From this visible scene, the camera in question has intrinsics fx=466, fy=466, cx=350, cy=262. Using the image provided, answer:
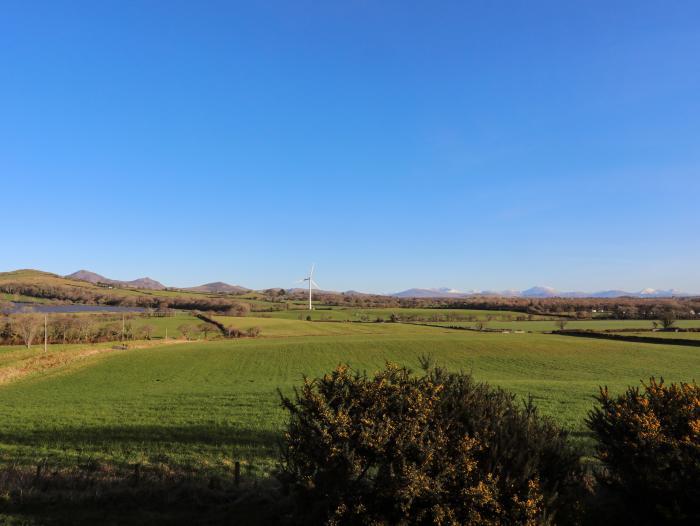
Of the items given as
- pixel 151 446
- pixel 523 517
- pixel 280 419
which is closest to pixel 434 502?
pixel 523 517

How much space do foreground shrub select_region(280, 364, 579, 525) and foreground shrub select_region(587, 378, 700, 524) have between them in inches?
34.3

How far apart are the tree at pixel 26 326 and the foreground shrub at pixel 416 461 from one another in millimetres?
92889

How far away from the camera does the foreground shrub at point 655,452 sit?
24.1 feet

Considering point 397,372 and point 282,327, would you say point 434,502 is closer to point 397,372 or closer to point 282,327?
point 397,372

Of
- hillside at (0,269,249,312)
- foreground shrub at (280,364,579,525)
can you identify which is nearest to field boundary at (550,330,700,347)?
foreground shrub at (280,364,579,525)

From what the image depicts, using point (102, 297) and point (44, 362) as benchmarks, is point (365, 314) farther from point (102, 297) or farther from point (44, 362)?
point (102, 297)

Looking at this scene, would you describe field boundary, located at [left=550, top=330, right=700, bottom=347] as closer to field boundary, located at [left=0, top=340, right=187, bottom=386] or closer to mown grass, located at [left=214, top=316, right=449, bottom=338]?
mown grass, located at [left=214, top=316, right=449, bottom=338]

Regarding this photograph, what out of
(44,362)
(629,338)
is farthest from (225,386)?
(629,338)

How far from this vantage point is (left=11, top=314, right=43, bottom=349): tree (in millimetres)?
82500

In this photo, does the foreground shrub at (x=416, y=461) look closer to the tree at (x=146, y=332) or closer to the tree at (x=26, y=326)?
the tree at (x=146, y=332)

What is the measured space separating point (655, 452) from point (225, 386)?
35.5 meters

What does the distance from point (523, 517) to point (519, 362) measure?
175 feet

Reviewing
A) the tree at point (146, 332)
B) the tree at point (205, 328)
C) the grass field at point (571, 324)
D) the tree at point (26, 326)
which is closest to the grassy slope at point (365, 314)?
the grass field at point (571, 324)

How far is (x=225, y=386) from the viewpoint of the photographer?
127ft
